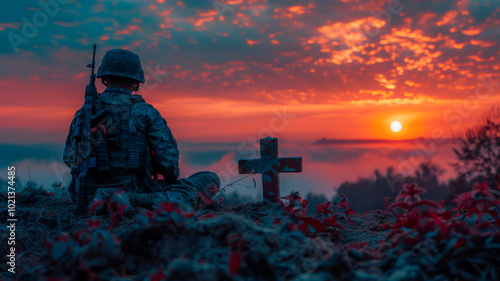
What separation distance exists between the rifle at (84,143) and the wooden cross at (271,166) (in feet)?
8.73

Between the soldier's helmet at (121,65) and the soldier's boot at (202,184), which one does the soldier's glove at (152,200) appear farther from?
the soldier's helmet at (121,65)

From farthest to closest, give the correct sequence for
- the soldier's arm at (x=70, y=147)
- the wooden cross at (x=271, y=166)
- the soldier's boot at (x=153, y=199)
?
the wooden cross at (x=271, y=166) < the soldier's arm at (x=70, y=147) < the soldier's boot at (x=153, y=199)

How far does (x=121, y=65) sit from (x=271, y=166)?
300cm

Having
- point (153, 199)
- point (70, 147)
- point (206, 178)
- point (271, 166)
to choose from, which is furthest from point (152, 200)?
point (271, 166)

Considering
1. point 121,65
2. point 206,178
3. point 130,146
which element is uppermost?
point 121,65

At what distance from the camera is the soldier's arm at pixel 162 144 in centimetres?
659

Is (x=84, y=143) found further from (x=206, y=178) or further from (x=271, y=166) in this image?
(x=271, y=166)

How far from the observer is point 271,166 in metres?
7.25

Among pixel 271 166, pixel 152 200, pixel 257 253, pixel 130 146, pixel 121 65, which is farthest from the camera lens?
pixel 271 166

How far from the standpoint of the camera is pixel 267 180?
23.9 ft

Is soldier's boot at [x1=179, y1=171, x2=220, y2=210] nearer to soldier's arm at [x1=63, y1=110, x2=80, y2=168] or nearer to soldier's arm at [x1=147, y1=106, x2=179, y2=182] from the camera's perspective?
soldier's arm at [x1=147, y1=106, x2=179, y2=182]

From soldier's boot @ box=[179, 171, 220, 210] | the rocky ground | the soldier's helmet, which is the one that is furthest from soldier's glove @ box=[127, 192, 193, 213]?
the rocky ground

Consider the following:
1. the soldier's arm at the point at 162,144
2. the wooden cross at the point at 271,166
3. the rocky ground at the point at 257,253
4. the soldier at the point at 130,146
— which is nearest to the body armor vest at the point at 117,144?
the soldier at the point at 130,146

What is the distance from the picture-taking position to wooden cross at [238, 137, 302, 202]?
7188mm
